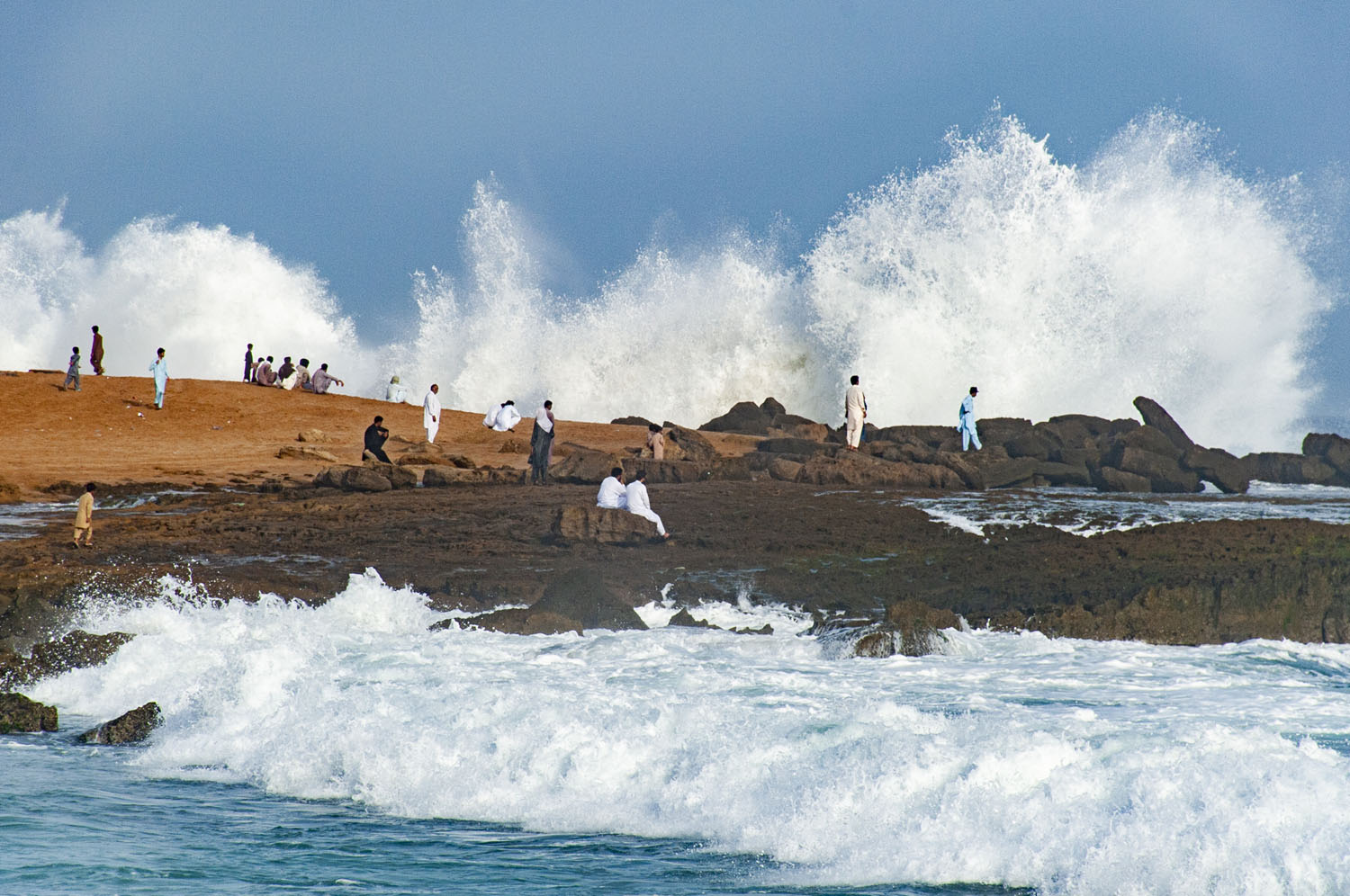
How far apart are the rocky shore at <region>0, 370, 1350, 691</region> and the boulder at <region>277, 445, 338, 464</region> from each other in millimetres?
164

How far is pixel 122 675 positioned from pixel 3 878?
4.57 metres

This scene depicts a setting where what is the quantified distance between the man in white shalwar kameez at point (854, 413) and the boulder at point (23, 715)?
16414 millimetres

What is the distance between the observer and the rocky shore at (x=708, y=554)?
10188 millimetres

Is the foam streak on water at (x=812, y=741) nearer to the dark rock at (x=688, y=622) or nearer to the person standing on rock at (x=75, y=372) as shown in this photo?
the dark rock at (x=688, y=622)

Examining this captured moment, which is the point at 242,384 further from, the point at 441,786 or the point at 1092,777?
the point at 1092,777

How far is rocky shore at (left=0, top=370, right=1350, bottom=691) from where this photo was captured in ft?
33.4

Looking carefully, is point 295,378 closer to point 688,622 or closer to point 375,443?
point 375,443

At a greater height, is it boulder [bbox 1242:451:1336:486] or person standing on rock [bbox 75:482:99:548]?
boulder [bbox 1242:451:1336:486]

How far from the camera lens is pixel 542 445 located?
62.0 ft

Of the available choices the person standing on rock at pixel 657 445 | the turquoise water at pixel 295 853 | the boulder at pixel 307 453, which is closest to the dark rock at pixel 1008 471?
the person standing on rock at pixel 657 445

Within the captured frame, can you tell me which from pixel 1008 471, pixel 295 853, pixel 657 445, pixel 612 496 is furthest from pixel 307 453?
pixel 295 853

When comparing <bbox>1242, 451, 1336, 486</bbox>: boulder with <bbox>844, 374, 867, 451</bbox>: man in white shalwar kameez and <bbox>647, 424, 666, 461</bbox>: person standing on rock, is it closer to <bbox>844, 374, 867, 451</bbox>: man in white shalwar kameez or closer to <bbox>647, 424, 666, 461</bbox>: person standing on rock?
<bbox>844, 374, 867, 451</bbox>: man in white shalwar kameez

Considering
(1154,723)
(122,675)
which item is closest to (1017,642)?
(1154,723)

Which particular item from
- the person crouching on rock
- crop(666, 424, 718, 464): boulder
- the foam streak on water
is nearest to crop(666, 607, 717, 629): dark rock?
the foam streak on water
